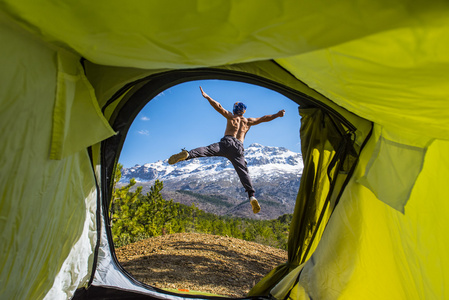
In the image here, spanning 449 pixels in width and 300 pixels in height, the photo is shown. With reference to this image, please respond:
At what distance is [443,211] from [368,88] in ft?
2.91

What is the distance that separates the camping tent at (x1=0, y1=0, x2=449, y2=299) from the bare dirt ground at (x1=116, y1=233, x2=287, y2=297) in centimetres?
166

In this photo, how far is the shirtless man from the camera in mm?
3975

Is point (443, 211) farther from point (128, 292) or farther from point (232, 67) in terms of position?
point (128, 292)

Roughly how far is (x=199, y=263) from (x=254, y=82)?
4020 mm

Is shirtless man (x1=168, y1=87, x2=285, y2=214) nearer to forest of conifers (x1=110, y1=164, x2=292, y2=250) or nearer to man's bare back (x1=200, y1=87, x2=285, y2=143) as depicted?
man's bare back (x1=200, y1=87, x2=285, y2=143)

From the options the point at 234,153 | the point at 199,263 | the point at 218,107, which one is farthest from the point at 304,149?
the point at 199,263

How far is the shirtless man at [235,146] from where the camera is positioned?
397 centimetres

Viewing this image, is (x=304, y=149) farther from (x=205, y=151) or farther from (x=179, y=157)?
(x=179, y=157)

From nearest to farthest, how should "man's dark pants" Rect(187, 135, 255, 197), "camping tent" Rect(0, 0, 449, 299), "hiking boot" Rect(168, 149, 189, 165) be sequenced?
"camping tent" Rect(0, 0, 449, 299) → "hiking boot" Rect(168, 149, 189, 165) → "man's dark pants" Rect(187, 135, 255, 197)

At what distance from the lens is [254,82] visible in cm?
254

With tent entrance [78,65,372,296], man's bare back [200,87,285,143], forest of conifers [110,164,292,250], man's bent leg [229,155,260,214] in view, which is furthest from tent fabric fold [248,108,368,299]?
forest of conifers [110,164,292,250]

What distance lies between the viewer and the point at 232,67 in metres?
2.31

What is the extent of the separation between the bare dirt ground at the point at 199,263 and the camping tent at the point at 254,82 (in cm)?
166

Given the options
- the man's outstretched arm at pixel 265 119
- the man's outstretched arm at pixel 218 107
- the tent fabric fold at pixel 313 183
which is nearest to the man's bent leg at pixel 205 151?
the man's outstretched arm at pixel 218 107
